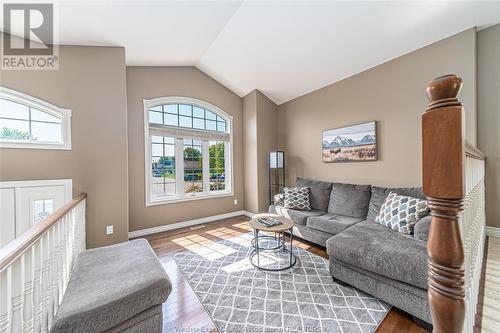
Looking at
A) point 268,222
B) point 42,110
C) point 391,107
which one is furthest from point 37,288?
point 391,107

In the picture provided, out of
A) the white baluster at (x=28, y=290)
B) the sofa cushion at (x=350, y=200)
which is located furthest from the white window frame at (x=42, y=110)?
the sofa cushion at (x=350, y=200)

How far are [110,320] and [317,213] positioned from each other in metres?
2.83

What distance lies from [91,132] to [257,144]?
2.90 m

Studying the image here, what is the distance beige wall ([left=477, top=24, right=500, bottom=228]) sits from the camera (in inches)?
105

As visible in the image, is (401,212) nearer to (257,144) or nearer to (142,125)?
(257,144)

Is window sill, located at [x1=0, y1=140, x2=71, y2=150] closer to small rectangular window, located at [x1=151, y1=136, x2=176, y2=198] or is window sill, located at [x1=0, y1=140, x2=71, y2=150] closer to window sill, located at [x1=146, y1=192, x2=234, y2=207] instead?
small rectangular window, located at [x1=151, y1=136, x2=176, y2=198]

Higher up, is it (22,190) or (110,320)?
(22,190)

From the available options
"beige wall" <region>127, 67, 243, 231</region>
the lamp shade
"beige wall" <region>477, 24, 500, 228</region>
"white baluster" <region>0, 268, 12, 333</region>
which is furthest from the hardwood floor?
"beige wall" <region>477, 24, 500, 228</region>

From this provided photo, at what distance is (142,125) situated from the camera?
146 inches

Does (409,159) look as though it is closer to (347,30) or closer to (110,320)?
(347,30)

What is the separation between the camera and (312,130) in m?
4.30

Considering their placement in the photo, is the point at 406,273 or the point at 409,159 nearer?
the point at 406,273

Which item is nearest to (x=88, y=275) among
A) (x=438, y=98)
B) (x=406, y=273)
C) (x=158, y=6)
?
(x=438, y=98)

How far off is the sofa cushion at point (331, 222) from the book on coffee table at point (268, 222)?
71 cm
